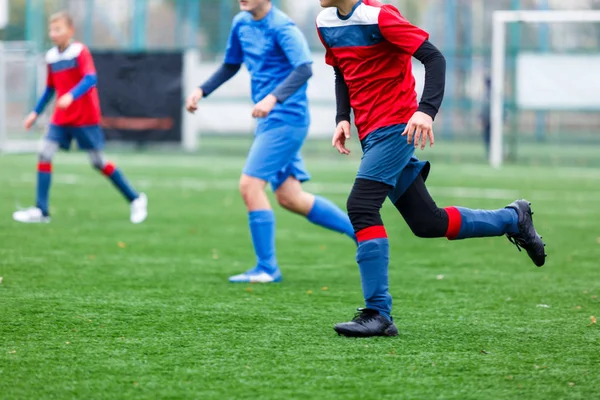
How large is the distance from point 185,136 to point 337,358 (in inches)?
772

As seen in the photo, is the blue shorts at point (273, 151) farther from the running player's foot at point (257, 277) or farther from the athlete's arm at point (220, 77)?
the running player's foot at point (257, 277)

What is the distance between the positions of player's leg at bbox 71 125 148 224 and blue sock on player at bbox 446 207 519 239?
19.4 feet

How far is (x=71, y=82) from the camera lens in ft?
34.6

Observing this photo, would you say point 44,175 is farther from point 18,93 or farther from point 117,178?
point 18,93

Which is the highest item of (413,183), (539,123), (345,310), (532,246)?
(413,183)

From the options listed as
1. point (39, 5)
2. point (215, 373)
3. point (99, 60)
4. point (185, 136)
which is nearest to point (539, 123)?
point (185, 136)

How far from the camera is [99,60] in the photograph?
24422mm

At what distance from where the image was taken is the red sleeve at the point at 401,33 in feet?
16.3

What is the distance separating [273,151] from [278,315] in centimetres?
167

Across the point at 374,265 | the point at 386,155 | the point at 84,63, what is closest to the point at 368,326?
the point at 374,265

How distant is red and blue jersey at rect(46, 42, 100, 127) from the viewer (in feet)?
34.1

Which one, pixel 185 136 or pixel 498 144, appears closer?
pixel 498 144

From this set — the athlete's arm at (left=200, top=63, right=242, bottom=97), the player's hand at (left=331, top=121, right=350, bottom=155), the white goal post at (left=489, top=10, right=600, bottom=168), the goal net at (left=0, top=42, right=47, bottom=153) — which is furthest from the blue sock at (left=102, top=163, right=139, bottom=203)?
the goal net at (left=0, top=42, right=47, bottom=153)

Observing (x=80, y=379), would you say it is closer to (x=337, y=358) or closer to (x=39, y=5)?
(x=337, y=358)
